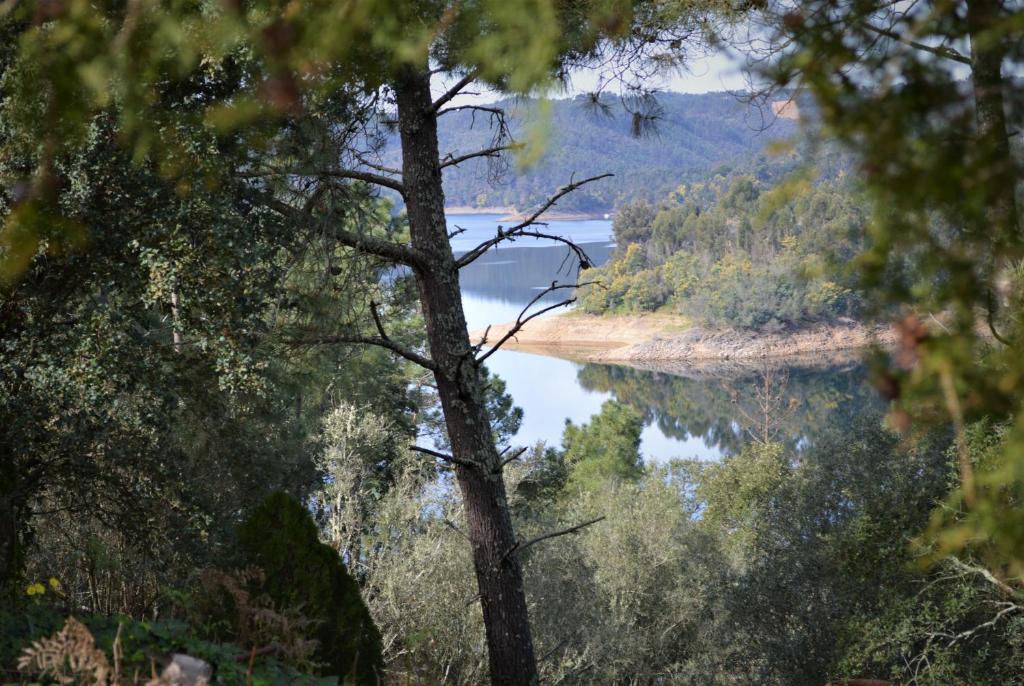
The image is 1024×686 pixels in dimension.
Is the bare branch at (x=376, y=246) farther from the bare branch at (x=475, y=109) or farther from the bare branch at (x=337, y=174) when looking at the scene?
the bare branch at (x=475, y=109)

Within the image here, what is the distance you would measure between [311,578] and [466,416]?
1405mm

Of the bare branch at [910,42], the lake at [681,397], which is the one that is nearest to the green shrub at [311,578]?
the bare branch at [910,42]

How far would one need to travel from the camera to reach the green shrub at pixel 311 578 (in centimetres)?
516

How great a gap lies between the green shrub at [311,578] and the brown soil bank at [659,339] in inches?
1105

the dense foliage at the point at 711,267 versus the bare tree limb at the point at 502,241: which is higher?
the dense foliage at the point at 711,267

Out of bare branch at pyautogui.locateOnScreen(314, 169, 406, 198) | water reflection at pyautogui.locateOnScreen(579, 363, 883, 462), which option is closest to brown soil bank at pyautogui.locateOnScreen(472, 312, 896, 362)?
water reflection at pyautogui.locateOnScreen(579, 363, 883, 462)

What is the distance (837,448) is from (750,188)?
3918 cm

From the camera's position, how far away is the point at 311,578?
531cm

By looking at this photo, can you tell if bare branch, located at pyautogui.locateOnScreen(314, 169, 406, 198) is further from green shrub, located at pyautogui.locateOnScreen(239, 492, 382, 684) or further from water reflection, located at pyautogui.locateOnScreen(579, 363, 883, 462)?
water reflection, located at pyautogui.locateOnScreen(579, 363, 883, 462)

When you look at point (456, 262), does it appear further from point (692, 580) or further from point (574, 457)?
point (574, 457)

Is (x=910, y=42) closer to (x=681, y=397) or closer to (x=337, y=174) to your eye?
(x=337, y=174)

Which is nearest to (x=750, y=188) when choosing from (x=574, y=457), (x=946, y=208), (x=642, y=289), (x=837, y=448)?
(x=642, y=289)

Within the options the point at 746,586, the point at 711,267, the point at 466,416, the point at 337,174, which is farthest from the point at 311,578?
the point at 711,267

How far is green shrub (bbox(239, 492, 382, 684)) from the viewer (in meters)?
5.16
